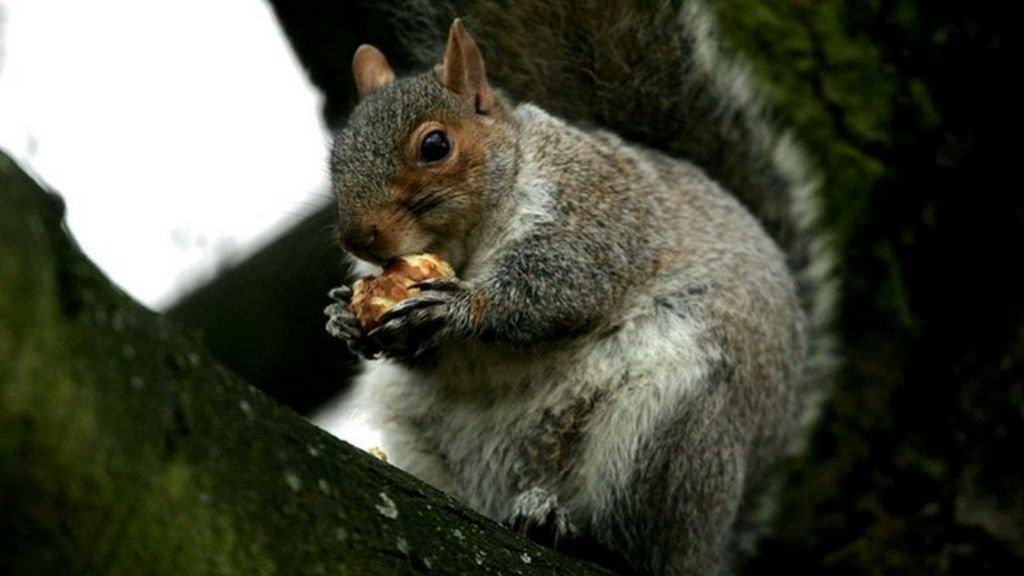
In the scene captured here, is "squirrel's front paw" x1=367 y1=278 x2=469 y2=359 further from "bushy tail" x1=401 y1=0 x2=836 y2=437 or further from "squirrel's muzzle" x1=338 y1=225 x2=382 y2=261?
"bushy tail" x1=401 y1=0 x2=836 y2=437

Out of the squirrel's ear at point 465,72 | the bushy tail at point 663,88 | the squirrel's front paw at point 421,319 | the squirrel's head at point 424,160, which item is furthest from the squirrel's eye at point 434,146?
the bushy tail at point 663,88

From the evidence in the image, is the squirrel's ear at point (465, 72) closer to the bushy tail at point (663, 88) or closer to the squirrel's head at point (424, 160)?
the squirrel's head at point (424, 160)

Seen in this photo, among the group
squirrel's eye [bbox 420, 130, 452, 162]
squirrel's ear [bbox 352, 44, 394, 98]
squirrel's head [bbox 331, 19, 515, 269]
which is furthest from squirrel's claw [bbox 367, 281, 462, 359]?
squirrel's ear [bbox 352, 44, 394, 98]

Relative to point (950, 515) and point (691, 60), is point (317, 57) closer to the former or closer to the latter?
point (691, 60)

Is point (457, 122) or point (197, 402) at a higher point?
point (197, 402)

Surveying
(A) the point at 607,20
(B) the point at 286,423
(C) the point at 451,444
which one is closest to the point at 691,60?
(A) the point at 607,20

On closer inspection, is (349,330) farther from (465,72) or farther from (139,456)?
(139,456)

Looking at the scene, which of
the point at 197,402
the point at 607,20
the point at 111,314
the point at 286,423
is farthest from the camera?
the point at 607,20
